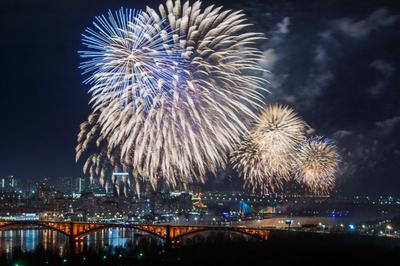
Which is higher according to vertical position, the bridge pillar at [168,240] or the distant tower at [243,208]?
the distant tower at [243,208]

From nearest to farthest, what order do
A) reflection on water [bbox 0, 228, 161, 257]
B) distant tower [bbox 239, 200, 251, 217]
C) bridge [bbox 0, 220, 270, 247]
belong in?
1. bridge [bbox 0, 220, 270, 247]
2. reflection on water [bbox 0, 228, 161, 257]
3. distant tower [bbox 239, 200, 251, 217]

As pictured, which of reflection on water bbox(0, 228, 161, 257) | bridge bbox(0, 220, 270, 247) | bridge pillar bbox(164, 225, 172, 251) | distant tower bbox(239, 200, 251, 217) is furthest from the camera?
distant tower bbox(239, 200, 251, 217)

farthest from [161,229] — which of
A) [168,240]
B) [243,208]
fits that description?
[243,208]

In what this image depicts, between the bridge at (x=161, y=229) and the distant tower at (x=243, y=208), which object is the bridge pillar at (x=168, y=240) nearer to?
the bridge at (x=161, y=229)

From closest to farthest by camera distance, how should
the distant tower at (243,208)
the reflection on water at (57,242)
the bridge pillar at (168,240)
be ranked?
the reflection on water at (57,242), the bridge pillar at (168,240), the distant tower at (243,208)

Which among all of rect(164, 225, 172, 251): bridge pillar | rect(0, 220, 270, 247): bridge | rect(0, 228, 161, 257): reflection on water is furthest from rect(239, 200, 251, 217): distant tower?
rect(164, 225, 172, 251): bridge pillar

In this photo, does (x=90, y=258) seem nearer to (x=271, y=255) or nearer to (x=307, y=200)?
(x=271, y=255)

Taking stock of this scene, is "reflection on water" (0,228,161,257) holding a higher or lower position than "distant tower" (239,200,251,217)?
lower

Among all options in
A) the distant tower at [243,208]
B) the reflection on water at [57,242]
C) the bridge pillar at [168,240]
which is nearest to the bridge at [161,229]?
the bridge pillar at [168,240]

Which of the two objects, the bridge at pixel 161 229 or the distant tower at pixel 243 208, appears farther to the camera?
the distant tower at pixel 243 208

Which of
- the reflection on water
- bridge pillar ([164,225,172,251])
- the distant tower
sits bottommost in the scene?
the reflection on water

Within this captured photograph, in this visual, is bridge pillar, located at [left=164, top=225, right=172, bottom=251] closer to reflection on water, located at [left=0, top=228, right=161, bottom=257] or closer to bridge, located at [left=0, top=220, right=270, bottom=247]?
bridge, located at [left=0, top=220, right=270, bottom=247]

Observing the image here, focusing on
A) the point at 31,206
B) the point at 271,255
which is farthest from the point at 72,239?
the point at 31,206

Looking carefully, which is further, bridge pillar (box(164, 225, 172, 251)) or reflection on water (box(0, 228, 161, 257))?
bridge pillar (box(164, 225, 172, 251))
